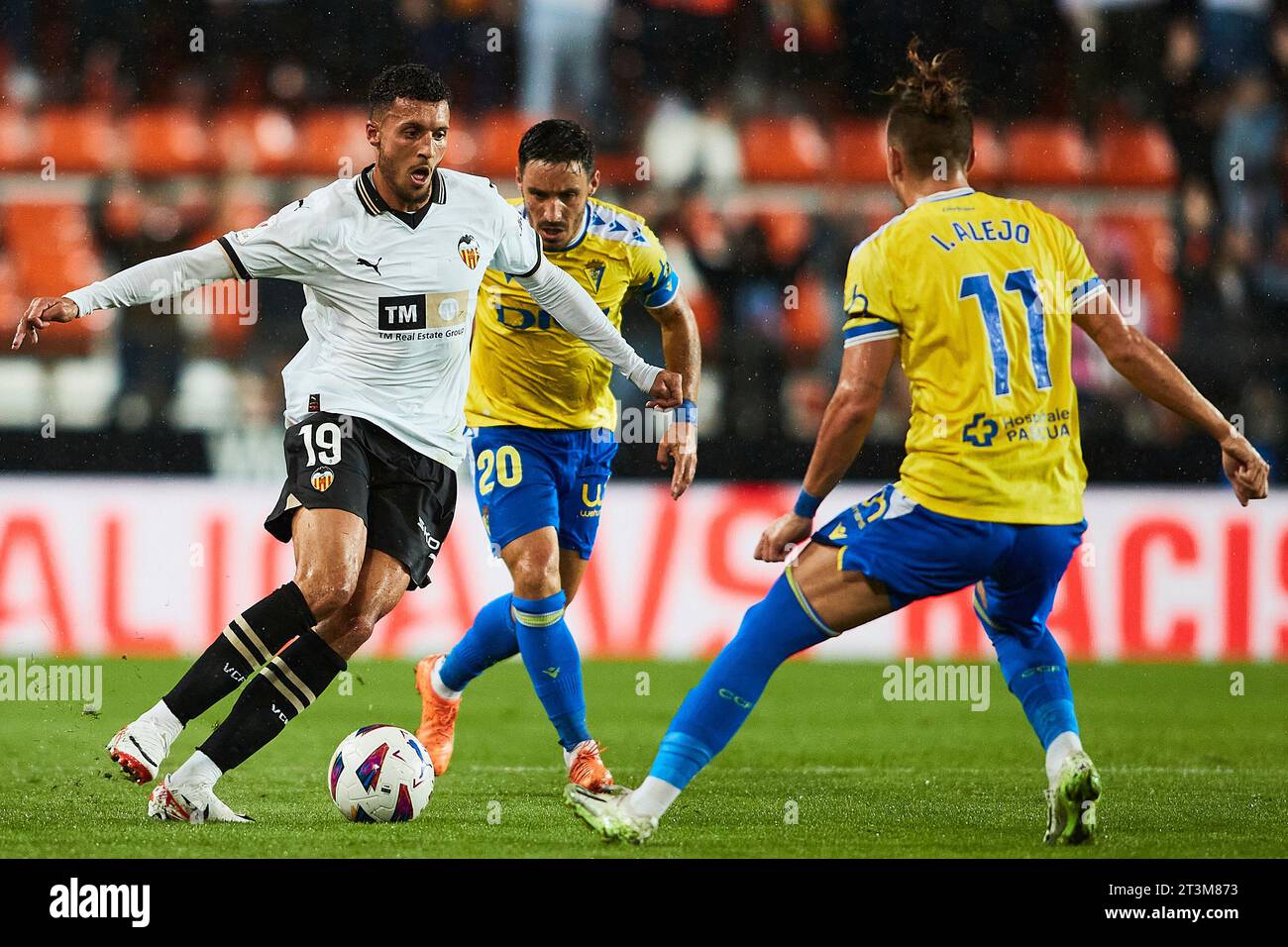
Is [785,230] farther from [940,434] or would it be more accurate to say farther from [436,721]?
[940,434]

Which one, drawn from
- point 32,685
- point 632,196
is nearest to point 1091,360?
point 632,196

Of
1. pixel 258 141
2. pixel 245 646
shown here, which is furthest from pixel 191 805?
pixel 258 141

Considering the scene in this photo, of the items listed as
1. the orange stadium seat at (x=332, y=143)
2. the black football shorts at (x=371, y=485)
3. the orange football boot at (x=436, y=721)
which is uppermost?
the orange stadium seat at (x=332, y=143)

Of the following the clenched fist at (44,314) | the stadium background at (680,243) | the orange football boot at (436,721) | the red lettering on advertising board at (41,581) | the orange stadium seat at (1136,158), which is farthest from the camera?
the orange stadium seat at (1136,158)

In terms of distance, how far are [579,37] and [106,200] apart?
3704mm

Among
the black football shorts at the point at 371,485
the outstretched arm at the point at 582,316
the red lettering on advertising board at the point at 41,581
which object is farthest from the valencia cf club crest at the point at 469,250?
the red lettering on advertising board at the point at 41,581

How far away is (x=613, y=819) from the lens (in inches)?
170

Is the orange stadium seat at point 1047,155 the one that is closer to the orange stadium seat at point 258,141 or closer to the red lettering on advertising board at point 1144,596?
the red lettering on advertising board at point 1144,596

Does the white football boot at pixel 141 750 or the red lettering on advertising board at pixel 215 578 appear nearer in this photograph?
the white football boot at pixel 141 750

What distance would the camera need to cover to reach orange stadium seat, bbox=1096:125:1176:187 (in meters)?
12.3

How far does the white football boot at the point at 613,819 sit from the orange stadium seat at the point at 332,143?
335 inches

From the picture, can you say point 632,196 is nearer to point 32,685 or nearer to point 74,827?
point 32,685

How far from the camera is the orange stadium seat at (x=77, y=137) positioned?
41.1 ft

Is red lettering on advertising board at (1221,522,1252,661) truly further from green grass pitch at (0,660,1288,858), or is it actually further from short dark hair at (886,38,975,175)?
short dark hair at (886,38,975,175)
